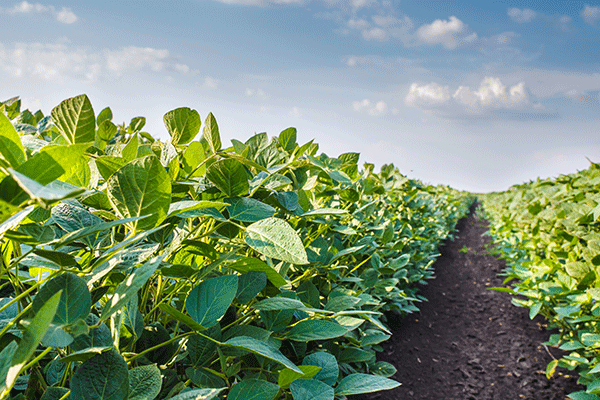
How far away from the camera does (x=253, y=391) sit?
32.0 inches

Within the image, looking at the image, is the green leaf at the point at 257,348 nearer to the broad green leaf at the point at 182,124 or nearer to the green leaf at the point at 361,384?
the green leaf at the point at 361,384

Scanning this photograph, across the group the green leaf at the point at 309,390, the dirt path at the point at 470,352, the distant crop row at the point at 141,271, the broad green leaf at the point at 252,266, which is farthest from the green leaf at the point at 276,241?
the dirt path at the point at 470,352

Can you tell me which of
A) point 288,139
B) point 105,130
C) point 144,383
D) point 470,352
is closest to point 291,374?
point 144,383

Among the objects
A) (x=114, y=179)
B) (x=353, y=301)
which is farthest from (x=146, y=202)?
(x=353, y=301)

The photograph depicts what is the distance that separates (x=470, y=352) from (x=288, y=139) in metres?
3.75

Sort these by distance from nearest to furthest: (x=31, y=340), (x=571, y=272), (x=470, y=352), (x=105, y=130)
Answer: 1. (x=31, y=340)
2. (x=105, y=130)
3. (x=571, y=272)
4. (x=470, y=352)

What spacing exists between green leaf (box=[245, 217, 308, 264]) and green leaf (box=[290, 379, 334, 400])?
0.33 metres

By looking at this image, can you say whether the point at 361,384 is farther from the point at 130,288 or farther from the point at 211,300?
the point at 130,288

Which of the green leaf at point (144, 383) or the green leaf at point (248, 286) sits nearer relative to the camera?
the green leaf at point (144, 383)

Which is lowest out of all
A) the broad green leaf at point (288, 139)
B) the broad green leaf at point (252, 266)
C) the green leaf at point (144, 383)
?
the green leaf at point (144, 383)

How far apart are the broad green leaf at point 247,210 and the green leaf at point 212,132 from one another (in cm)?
25

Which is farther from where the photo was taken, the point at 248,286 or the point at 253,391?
the point at 248,286

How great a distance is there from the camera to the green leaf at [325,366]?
1.09 metres

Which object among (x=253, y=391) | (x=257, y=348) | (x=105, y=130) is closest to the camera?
(x=257, y=348)
